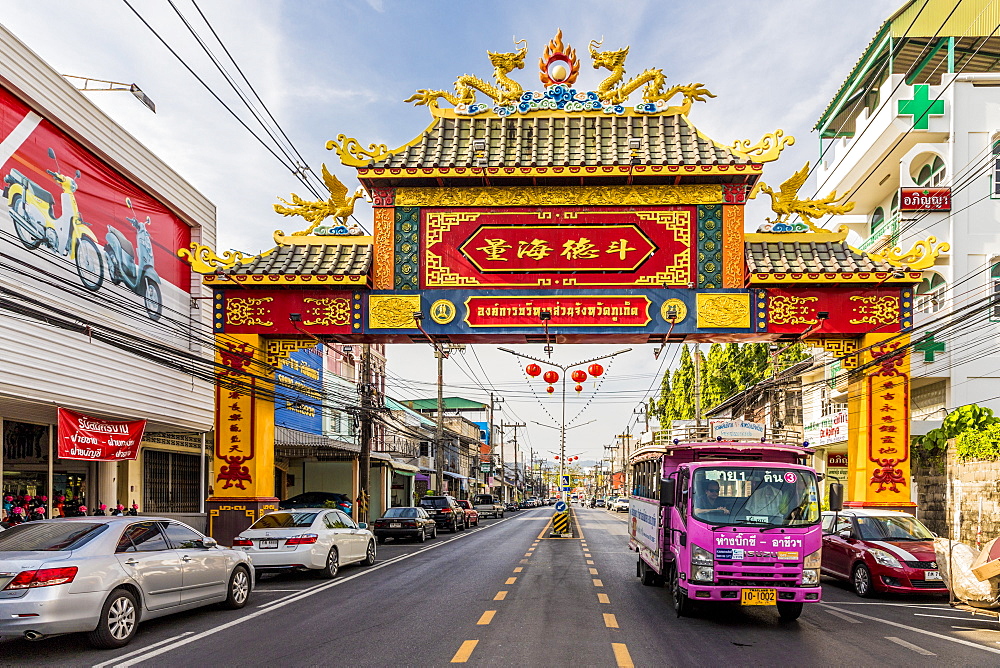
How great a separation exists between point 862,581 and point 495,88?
13916mm

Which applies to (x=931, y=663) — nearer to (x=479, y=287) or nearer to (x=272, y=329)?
(x=479, y=287)

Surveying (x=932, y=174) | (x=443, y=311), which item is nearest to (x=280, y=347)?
(x=443, y=311)

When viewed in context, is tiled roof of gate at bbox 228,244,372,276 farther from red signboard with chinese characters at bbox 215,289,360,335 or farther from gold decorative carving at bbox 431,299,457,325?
gold decorative carving at bbox 431,299,457,325

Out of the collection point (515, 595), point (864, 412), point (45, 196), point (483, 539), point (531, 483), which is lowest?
point (531, 483)

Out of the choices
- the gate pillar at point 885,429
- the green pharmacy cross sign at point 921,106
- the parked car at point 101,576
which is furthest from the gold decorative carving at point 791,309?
the green pharmacy cross sign at point 921,106

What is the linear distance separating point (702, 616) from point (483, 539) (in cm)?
2149

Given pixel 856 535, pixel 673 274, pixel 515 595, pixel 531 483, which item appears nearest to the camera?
pixel 515 595

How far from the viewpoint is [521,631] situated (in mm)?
11414

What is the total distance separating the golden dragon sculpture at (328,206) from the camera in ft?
68.1

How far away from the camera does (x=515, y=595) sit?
15.3m

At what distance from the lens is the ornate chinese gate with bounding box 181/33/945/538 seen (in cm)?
1998

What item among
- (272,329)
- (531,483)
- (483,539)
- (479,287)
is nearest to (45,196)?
(272,329)

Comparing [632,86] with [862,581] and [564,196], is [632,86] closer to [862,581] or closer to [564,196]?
[564,196]

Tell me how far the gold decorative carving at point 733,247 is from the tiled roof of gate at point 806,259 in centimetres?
25
